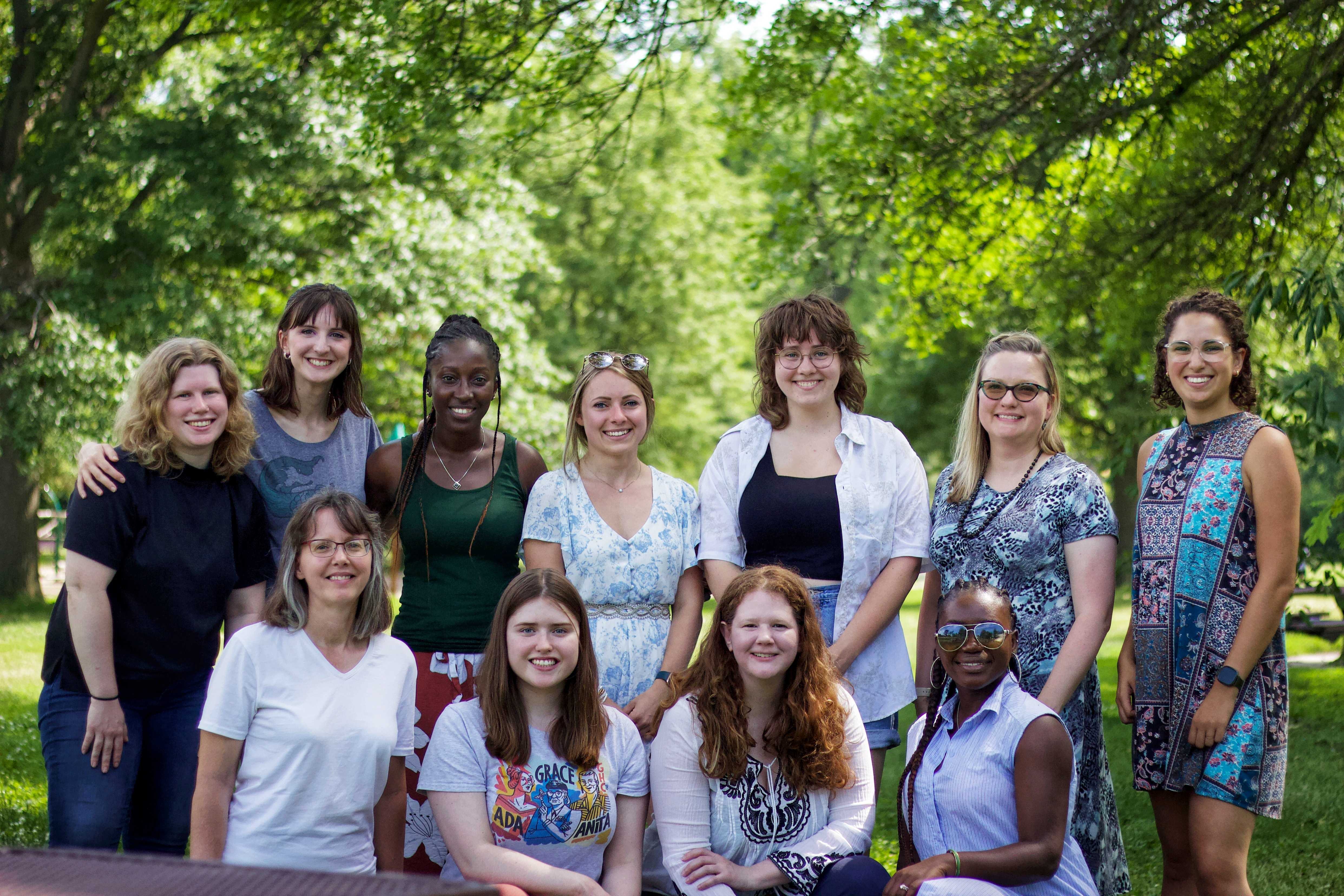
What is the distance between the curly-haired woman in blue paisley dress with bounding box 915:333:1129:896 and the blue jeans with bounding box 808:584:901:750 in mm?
184

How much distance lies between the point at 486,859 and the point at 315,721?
625 mm

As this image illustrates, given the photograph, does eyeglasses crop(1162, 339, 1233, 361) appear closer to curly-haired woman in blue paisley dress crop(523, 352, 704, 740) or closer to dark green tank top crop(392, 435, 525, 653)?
curly-haired woman in blue paisley dress crop(523, 352, 704, 740)

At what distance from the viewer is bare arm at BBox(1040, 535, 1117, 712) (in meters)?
3.61

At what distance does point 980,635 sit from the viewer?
3406 millimetres

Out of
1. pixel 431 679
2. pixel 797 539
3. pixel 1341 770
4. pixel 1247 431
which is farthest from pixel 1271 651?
pixel 1341 770

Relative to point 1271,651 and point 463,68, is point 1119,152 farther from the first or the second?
point 1271,651

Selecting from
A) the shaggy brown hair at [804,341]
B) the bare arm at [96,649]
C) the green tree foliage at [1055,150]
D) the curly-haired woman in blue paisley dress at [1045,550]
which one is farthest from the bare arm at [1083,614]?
the green tree foliage at [1055,150]

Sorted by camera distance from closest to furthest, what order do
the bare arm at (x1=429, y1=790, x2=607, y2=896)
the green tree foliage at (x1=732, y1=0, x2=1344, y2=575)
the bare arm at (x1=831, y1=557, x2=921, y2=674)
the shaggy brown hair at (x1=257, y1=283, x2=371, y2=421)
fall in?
the bare arm at (x1=429, y1=790, x2=607, y2=896), the bare arm at (x1=831, y1=557, x2=921, y2=674), the shaggy brown hair at (x1=257, y1=283, x2=371, y2=421), the green tree foliage at (x1=732, y1=0, x2=1344, y2=575)

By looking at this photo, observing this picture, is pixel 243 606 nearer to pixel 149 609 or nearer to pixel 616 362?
pixel 149 609

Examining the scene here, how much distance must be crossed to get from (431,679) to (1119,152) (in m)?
7.60

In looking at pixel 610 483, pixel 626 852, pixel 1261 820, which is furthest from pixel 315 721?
pixel 1261 820

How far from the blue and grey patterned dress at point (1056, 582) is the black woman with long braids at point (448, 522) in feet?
5.17

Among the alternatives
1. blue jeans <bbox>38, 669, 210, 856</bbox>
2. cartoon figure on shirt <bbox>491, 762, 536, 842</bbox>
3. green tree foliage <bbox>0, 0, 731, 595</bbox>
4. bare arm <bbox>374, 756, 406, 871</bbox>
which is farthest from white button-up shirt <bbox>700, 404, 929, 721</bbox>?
green tree foliage <bbox>0, 0, 731, 595</bbox>

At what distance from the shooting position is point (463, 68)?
8.63 meters
